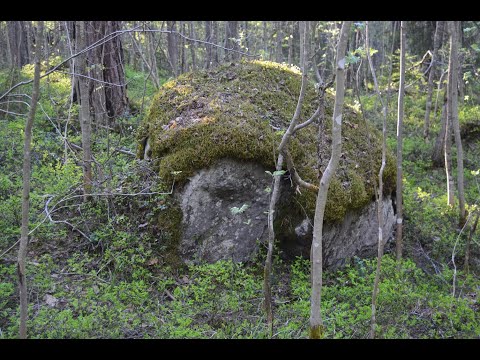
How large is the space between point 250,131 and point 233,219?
111 cm

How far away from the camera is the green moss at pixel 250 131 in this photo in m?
→ 5.20

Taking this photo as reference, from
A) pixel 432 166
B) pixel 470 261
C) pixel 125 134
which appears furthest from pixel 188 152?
pixel 432 166

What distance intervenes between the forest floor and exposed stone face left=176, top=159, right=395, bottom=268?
208mm

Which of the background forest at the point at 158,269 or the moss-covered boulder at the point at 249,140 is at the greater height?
the moss-covered boulder at the point at 249,140

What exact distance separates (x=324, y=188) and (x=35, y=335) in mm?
2754

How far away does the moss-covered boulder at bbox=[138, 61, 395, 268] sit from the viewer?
204 inches

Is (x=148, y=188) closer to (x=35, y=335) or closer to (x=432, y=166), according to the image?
(x=35, y=335)

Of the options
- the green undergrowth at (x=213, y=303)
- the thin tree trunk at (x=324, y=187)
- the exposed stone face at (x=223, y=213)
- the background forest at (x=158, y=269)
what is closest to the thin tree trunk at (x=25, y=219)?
the background forest at (x=158, y=269)

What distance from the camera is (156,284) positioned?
188 inches

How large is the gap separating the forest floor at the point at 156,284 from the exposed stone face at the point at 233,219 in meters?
0.21

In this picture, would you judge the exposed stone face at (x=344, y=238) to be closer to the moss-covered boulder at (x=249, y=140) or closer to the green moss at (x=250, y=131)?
the moss-covered boulder at (x=249, y=140)

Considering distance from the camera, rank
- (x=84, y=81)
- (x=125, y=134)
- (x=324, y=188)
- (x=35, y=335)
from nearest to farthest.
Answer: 1. (x=324, y=188)
2. (x=35, y=335)
3. (x=84, y=81)
4. (x=125, y=134)
